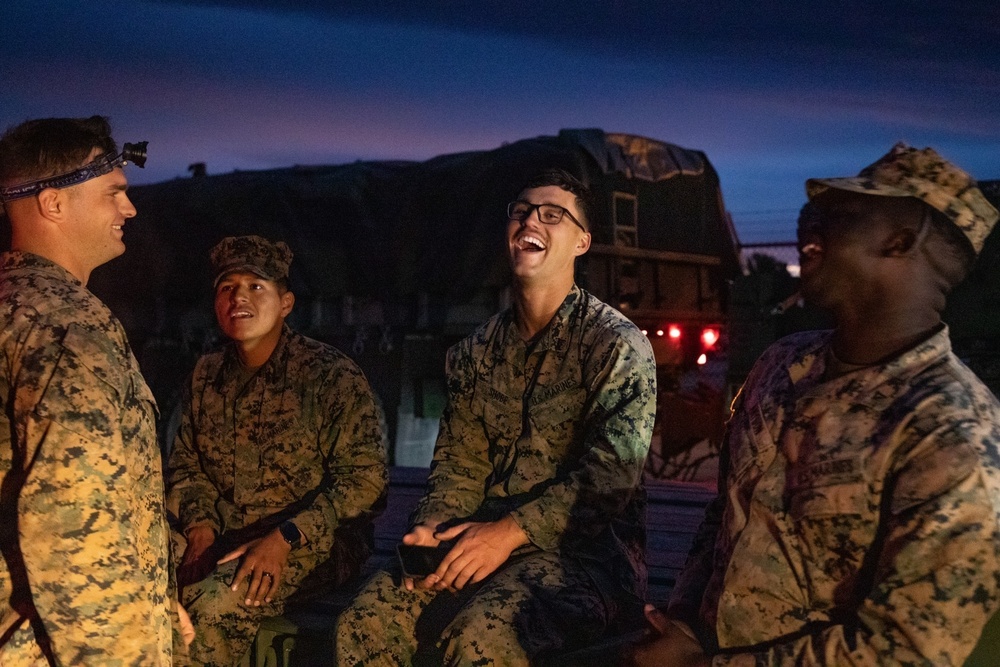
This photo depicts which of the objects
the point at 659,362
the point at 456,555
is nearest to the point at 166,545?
the point at 456,555

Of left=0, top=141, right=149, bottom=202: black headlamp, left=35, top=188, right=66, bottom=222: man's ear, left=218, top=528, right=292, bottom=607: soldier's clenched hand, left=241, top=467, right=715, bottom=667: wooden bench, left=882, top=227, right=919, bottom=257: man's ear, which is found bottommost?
left=241, top=467, right=715, bottom=667: wooden bench

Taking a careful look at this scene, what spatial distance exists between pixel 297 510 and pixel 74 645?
160 cm

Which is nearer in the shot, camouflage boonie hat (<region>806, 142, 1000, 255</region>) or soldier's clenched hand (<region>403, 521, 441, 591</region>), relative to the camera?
camouflage boonie hat (<region>806, 142, 1000, 255</region>)

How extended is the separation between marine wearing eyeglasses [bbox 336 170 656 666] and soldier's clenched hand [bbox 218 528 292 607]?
47 cm

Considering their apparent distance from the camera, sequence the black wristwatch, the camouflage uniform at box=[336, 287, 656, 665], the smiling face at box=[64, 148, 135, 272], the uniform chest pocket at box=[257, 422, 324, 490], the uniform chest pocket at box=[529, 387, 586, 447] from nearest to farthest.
Answer: the smiling face at box=[64, 148, 135, 272]
the camouflage uniform at box=[336, 287, 656, 665]
the uniform chest pocket at box=[529, 387, 586, 447]
the black wristwatch
the uniform chest pocket at box=[257, 422, 324, 490]

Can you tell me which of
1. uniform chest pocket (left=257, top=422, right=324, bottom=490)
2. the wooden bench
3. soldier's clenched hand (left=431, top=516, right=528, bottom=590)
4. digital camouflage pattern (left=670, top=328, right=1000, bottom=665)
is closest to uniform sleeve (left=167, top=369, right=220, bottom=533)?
uniform chest pocket (left=257, top=422, right=324, bottom=490)

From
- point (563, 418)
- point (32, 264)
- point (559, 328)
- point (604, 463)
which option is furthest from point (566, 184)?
point (32, 264)

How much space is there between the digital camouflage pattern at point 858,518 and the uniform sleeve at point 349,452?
1509 mm

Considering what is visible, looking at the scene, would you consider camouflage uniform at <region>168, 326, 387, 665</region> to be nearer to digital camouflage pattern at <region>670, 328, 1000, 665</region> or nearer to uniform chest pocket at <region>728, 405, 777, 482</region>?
digital camouflage pattern at <region>670, 328, 1000, 665</region>

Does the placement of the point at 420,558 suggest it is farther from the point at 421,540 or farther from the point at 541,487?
the point at 541,487

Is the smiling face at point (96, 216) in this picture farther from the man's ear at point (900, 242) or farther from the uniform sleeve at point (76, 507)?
the man's ear at point (900, 242)

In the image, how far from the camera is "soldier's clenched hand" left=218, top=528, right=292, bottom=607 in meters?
3.34

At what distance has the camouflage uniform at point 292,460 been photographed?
11.8ft

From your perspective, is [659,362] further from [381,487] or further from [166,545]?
[166,545]
